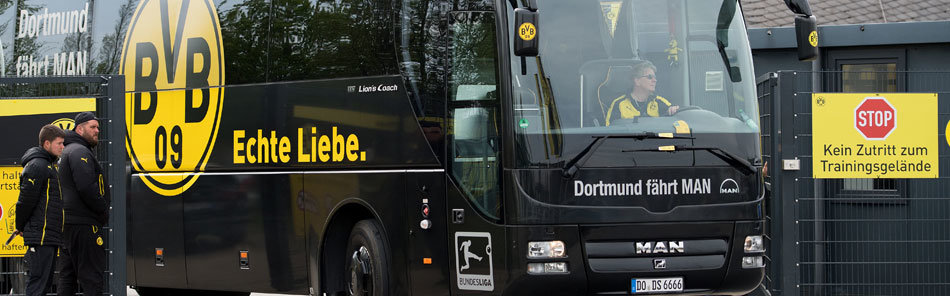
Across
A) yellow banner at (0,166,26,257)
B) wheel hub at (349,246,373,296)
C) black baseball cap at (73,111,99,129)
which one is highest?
black baseball cap at (73,111,99,129)

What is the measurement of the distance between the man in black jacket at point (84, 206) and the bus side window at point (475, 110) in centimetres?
266

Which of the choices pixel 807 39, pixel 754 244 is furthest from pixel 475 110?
pixel 807 39

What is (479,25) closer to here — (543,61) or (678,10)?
(543,61)

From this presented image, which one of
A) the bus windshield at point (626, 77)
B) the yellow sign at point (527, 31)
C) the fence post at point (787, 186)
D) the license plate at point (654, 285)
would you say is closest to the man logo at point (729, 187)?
the bus windshield at point (626, 77)

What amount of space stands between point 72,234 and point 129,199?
3605 millimetres

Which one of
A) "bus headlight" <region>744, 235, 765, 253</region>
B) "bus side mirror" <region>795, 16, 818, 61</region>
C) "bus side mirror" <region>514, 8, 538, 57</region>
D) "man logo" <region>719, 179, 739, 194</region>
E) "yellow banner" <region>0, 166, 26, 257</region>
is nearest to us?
"bus side mirror" <region>514, 8, 538, 57</region>

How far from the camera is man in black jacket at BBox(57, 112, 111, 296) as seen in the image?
32.9 ft

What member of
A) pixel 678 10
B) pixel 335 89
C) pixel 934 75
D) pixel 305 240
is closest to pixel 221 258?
pixel 305 240

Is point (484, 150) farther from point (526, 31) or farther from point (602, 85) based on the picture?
point (526, 31)

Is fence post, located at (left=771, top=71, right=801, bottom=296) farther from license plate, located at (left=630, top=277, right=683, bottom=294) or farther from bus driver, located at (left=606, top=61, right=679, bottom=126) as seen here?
license plate, located at (left=630, top=277, right=683, bottom=294)

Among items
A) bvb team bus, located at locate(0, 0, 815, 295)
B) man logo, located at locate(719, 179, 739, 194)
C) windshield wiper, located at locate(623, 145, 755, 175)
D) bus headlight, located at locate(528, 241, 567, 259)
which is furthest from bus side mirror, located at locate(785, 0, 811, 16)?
bus headlight, located at locate(528, 241, 567, 259)

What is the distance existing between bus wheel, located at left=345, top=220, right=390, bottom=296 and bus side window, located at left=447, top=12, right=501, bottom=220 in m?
1.21

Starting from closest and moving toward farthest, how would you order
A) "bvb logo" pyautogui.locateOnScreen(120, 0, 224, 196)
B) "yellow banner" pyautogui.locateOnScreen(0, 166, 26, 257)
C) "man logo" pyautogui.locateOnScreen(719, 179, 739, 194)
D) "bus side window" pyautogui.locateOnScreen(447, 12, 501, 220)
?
"bus side window" pyautogui.locateOnScreen(447, 12, 501, 220), "man logo" pyautogui.locateOnScreen(719, 179, 739, 194), "yellow banner" pyautogui.locateOnScreen(0, 166, 26, 257), "bvb logo" pyautogui.locateOnScreen(120, 0, 224, 196)

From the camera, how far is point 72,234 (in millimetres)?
10141
